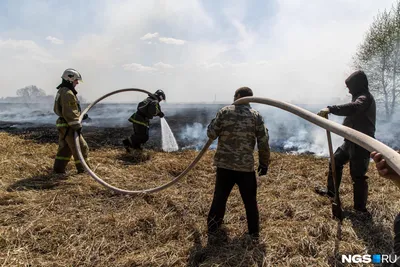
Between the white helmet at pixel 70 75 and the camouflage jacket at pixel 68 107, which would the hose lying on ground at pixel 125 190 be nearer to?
the camouflage jacket at pixel 68 107

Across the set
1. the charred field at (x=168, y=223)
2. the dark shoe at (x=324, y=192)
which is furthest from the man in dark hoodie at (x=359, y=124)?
the dark shoe at (x=324, y=192)

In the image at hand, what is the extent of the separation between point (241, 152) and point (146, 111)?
4.64 m

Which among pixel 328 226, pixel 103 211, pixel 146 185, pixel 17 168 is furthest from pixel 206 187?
pixel 17 168

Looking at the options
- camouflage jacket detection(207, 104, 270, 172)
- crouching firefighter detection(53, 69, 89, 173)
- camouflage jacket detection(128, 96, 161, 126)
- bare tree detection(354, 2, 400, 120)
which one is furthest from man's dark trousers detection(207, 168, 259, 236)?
bare tree detection(354, 2, 400, 120)

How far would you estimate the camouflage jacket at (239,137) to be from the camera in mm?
3314

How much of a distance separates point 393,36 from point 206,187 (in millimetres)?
20898

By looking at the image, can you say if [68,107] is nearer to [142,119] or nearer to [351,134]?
[142,119]

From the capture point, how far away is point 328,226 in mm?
3553

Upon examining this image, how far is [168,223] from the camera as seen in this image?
3.71 meters

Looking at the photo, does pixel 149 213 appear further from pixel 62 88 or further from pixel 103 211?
pixel 62 88

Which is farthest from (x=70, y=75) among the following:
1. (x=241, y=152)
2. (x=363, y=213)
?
(x=363, y=213)

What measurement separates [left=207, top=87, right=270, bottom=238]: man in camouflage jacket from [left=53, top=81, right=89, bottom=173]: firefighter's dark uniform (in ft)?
11.1

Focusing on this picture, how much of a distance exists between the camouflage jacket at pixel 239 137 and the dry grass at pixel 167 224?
0.95 m

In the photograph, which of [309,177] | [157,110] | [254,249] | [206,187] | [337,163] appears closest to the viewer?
[254,249]
